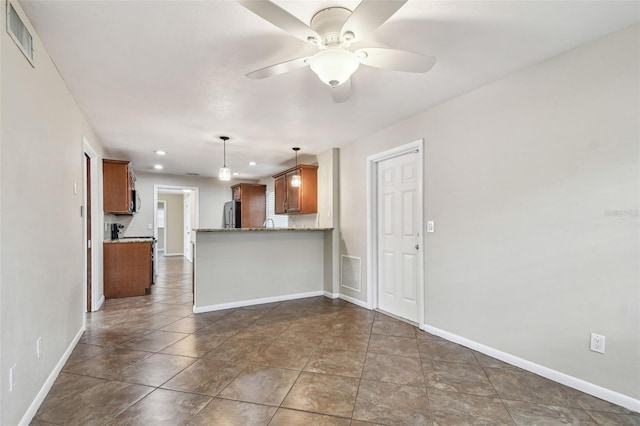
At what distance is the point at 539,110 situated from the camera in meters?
2.38

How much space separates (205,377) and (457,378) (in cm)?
190

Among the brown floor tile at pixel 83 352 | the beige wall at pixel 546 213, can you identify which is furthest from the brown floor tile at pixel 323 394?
the brown floor tile at pixel 83 352

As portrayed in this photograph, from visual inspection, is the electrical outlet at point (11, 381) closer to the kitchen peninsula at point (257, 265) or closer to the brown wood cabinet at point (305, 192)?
the kitchen peninsula at point (257, 265)

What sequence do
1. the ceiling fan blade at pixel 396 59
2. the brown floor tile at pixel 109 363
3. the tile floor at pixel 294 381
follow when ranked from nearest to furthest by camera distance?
1. the ceiling fan blade at pixel 396 59
2. the tile floor at pixel 294 381
3. the brown floor tile at pixel 109 363

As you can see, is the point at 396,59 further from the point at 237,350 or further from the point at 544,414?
the point at 237,350

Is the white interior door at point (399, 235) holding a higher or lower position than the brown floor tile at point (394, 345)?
higher

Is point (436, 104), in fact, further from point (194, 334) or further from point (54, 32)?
point (194, 334)

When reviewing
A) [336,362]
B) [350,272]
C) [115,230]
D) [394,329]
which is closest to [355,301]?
[350,272]

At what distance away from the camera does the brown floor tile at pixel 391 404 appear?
1.84 m

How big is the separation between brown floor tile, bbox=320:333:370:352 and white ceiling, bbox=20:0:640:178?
7.83ft

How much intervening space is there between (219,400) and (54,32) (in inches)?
102

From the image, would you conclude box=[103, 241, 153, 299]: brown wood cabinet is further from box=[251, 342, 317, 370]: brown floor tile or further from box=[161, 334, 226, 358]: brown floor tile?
box=[251, 342, 317, 370]: brown floor tile

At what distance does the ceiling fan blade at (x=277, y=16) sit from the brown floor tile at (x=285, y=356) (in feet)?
7.76

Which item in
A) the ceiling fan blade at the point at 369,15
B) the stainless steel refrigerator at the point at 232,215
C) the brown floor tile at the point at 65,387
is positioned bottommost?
the brown floor tile at the point at 65,387
